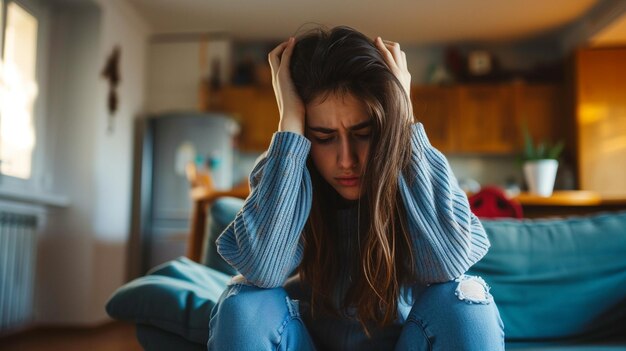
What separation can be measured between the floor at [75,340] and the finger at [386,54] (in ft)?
7.82

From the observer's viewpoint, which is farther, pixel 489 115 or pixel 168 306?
pixel 489 115

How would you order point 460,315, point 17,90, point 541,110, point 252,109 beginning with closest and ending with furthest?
point 460,315
point 17,90
point 541,110
point 252,109

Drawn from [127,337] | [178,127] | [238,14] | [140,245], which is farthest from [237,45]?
[127,337]

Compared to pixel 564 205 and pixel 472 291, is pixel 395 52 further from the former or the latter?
pixel 564 205

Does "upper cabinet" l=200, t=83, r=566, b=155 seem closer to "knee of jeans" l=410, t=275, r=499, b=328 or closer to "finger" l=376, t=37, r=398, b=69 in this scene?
"finger" l=376, t=37, r=398, b=69

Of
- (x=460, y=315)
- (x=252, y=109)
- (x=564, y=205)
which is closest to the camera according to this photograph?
(x=460, y=315)

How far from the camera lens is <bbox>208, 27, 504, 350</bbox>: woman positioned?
1027 mm

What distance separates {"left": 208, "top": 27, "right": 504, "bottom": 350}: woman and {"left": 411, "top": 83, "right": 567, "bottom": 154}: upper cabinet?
13.1 ft

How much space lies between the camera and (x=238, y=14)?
4723 millimetres

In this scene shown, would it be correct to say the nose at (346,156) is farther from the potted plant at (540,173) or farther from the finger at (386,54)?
the potted plant at (540,173)

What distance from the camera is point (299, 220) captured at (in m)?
1.10

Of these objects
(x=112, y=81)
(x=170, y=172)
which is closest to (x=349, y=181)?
(x=112, y=81)

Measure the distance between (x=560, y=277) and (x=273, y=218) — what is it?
2.69 feet

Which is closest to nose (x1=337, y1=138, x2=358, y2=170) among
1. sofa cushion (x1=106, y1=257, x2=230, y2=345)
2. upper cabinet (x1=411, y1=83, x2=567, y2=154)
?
sofa cushion (x1=106, y1=257, x2=230, y2=345)
